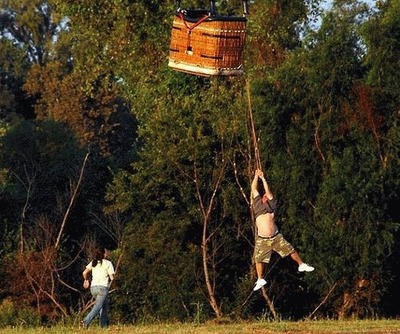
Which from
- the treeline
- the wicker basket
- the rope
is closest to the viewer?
the wicker basket

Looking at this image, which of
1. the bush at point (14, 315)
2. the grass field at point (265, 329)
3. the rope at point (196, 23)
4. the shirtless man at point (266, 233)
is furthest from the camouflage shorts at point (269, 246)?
the bush at point (14, 315)

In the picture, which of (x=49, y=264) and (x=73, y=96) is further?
(x=73, y=96)

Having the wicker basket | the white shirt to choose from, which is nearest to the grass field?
the white shirt

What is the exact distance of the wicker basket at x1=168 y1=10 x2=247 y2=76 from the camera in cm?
1262

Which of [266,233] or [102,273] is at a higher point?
[266,233]

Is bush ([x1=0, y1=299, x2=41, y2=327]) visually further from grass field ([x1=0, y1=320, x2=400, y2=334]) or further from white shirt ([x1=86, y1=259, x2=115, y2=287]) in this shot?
grass field ([x1=0, y1=320, x2=400, y2=334])

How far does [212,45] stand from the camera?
12.6 metres

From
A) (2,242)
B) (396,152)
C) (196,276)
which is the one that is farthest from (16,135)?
(396,152)

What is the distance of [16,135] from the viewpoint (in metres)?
43.0

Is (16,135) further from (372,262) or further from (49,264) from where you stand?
(372,262)

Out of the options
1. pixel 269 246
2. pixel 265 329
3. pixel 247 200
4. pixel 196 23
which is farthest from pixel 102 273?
pixel 247 200

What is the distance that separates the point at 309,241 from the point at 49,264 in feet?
22.1

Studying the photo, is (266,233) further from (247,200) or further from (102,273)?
(247,200)

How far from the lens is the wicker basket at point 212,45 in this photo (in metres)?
12.6
